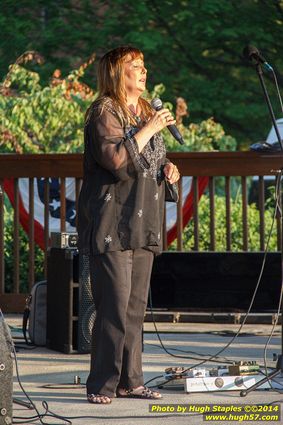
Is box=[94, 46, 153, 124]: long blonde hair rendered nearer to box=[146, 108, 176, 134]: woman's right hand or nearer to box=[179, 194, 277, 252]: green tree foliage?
box=[146, 108, 176, 134]: woman's right hand

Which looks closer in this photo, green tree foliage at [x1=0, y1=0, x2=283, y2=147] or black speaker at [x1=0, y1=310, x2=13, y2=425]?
black speaker at [x1=0, y1=310, x2=13, y2=425]

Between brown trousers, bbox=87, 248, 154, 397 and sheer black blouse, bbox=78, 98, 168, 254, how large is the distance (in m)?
0.10

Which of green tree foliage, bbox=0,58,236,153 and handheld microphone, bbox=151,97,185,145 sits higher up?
green tree foliage, bbox=0,58,236,153

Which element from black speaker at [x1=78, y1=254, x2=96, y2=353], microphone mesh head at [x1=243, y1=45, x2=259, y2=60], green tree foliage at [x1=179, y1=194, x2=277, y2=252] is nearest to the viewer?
microphone mesh head at [x1=243, y1=45, x2=259, y2=60]

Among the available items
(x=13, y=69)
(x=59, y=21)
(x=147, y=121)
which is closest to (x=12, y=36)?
(x=59, y=21)

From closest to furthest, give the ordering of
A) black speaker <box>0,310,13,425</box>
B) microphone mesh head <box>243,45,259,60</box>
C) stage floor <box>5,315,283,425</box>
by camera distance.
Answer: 1. black speaker <box>0,310,13,425</box>
2. stage floor <box>5,315,283,425</box>
3. microphone mesh head <box>243,45,259,60</box>

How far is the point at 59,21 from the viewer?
80.4 ft

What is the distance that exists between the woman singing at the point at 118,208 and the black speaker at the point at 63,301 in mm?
1833

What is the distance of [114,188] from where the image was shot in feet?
19.7

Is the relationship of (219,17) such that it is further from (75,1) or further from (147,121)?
(147,121)

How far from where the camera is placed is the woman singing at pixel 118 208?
5.96 metres

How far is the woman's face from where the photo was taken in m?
6.07

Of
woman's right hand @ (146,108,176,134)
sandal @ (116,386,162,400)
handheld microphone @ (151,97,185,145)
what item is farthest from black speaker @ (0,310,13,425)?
handheld microphone @ (151,97,185,145)

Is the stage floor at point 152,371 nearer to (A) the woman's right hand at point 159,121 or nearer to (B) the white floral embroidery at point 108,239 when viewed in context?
(B) the white floral embroidery at point 108,239
